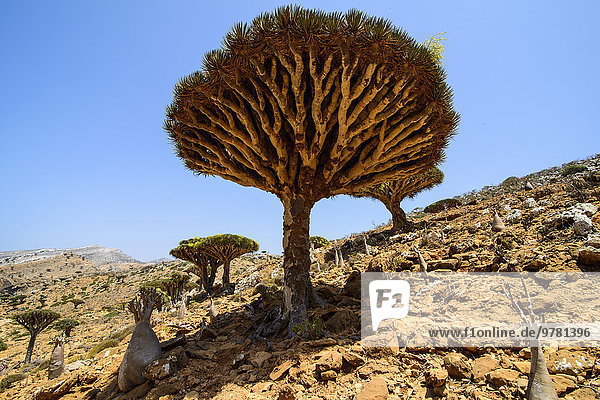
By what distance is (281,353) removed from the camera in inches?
168

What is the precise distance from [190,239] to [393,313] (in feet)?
50.9

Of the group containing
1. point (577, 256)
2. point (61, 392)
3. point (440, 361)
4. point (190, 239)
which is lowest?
point (61, 392)

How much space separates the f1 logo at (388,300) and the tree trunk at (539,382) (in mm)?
2013

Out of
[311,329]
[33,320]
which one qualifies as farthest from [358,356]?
[33,320]

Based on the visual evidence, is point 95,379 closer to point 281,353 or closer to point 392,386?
point 281,353

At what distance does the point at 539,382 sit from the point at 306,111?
200 inches

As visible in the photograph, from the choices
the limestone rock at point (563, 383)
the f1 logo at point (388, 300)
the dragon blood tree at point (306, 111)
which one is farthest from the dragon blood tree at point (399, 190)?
the limestone rock at point (563, 383)

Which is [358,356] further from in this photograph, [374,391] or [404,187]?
[404,187]

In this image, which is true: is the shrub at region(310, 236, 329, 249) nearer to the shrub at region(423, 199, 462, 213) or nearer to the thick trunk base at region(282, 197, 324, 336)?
the shrub at region(423, 199, 462, 213)

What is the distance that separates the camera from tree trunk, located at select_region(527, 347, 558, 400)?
2277mm

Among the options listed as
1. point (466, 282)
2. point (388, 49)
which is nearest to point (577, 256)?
point (466, 282)

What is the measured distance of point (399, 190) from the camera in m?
16.0

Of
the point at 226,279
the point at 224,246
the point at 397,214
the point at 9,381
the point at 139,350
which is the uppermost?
the point at 397,214

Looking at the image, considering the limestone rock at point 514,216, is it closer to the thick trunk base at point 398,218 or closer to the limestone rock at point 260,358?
the thick trunk base at point 398,218
